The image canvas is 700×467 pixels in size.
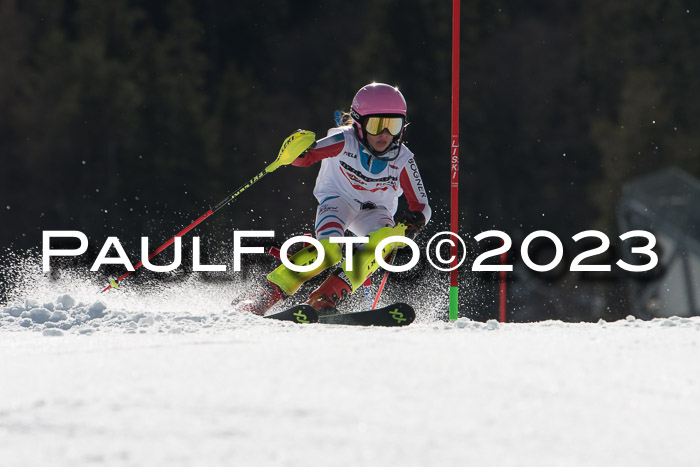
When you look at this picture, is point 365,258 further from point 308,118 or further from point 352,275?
point 308,118

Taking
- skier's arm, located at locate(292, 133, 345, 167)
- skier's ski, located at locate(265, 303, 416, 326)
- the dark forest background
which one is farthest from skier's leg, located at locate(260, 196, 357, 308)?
the dark forest background

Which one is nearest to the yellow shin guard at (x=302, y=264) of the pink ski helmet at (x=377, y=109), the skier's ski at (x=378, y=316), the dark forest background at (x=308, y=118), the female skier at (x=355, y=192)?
the female skier at (x=355, y=192)

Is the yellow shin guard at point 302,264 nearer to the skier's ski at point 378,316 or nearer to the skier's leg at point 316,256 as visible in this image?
the skier's leg at point 316,256

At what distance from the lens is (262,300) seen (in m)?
5.34

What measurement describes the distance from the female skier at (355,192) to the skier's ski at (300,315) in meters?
0.34

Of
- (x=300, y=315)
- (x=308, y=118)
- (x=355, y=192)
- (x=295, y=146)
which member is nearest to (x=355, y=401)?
(x=300, y=315)

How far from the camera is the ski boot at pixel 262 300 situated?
17.4ft

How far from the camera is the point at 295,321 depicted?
480 centimetres

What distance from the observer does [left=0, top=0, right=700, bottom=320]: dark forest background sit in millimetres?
28406

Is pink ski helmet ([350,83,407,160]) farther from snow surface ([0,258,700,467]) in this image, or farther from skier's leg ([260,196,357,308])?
snow surface ([0,258,700,467])

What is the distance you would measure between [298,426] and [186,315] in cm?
255

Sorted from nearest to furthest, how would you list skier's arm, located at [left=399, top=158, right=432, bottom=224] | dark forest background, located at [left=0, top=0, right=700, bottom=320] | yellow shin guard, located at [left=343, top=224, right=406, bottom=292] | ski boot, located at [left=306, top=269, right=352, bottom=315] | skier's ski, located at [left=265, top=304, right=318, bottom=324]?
skier's ski, located at [left=265, top=304, right=318, bottom=324]
ski boot, located at [left=306, top=269, right=352, bottom=315]
yellow shin guard, located at [left=343, top=224, right=406, bottom=292]
skier's arm, located at [left=399, top=158, right=432, bottom=224]
dark forest background, located at [left=0, top=0, right=700, bottom=320]

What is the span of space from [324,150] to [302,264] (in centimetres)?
64

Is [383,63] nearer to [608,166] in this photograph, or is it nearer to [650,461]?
[608,166]
